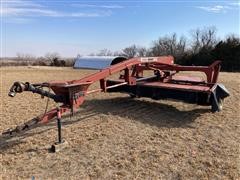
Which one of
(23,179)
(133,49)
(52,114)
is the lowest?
(23,179)

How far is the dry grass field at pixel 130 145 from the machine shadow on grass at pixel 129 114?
16 mm

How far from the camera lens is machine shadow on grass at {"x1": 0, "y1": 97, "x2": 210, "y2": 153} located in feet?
17.9

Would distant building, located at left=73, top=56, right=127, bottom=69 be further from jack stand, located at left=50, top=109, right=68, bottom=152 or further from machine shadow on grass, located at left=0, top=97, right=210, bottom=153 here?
jack stand, located at left=50, top=109, right=68, bottom=152

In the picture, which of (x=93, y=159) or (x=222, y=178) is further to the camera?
(x=93, y=159)

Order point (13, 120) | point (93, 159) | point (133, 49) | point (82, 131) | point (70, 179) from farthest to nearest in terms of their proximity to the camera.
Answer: point (133, 49), point (13, 120), point (82, 131), point (93, 159), point (70, 179)

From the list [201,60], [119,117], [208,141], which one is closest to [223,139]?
[208,141]

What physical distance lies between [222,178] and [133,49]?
66.3 m

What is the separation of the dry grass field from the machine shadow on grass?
0.05 feet

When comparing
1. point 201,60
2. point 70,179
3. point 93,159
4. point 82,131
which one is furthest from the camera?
point 201,60

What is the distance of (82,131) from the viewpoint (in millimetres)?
5543

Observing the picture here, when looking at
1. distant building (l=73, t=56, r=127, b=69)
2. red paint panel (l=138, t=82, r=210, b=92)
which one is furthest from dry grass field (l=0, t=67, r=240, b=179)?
distant building (l=73, t=56, r=127, b=69)

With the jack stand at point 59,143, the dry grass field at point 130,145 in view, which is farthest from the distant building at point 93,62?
the jack stand at point 59,143

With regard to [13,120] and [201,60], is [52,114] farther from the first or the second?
[201,60]

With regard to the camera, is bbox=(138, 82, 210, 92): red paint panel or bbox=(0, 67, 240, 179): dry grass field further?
bbox=(138, 82, 210, 92): red paint panel
